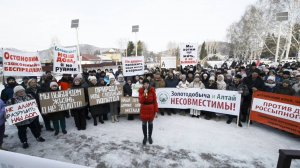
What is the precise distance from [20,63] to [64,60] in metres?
1.43

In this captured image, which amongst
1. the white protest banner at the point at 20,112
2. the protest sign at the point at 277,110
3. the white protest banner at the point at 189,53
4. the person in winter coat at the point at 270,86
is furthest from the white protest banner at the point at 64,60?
the person in winter coat at the point at 270,86

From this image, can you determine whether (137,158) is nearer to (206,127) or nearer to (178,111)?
(206,127)

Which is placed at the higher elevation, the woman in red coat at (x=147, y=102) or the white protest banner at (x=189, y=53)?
the white protest banner at (x=189, y=53)

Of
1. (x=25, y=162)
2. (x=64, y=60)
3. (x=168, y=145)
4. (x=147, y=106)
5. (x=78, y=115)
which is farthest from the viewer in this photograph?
(x=64, y=60)

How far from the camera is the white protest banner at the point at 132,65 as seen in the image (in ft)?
27.2

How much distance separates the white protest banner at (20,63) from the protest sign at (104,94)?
7.71 feet

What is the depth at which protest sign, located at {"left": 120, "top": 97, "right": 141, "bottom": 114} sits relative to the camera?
6.85 meters

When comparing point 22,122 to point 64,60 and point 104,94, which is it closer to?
Answer: point 104,94

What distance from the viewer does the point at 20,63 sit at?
652 cm

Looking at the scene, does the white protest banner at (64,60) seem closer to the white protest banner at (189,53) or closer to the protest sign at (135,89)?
the protest sign at (135,89)

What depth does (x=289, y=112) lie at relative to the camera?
5.47 metres

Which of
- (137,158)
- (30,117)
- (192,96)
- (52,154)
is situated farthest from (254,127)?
(30,117)

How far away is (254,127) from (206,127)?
5.40 ft

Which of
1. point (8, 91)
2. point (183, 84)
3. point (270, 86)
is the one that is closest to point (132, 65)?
point (183, 84)
